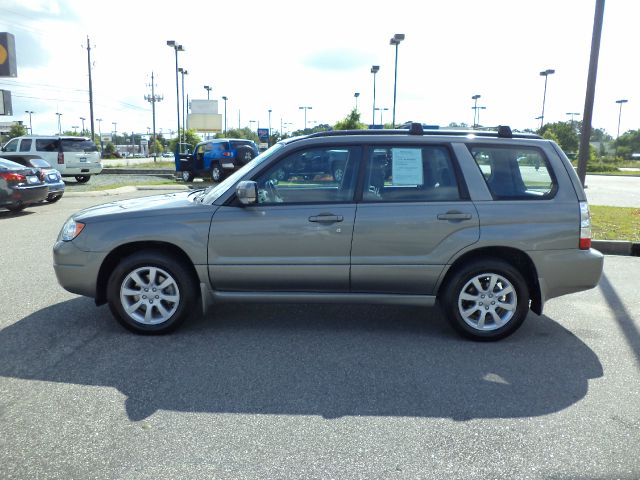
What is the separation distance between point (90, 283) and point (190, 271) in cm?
87

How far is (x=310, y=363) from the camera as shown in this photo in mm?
4109

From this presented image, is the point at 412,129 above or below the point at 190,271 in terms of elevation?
above

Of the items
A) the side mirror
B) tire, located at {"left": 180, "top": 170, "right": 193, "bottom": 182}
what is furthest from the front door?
tire, located at {"left": 180, "top": 170, "right": 193, "bottom": 182}

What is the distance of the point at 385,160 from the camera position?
183 inches

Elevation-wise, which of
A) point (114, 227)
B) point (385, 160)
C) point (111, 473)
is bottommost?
point (111, 473)

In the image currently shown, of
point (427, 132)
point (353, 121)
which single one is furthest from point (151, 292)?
point (353, 121)

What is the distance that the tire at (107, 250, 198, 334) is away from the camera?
457 cm

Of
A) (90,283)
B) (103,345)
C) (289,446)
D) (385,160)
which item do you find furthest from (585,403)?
(90,283)

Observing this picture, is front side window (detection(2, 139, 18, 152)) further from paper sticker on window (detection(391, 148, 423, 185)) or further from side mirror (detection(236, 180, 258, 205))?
paper sticker on window (detection(391, 148, 423, 185))

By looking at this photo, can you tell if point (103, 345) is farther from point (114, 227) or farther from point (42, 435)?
point (42, 435)

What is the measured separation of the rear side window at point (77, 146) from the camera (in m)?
20.9

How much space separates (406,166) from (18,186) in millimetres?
10622

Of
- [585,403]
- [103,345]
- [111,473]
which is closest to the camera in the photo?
[111,473]

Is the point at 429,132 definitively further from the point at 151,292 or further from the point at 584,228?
the point at 151,292
